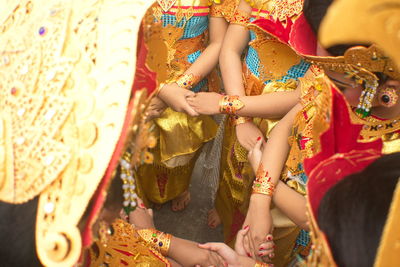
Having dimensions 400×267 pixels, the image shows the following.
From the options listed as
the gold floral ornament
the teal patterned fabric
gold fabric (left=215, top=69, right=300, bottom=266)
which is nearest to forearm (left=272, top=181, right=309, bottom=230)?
gold fabric (left=215, top=69, right=300, bottom=266)

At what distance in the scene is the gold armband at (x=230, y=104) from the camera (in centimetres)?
134

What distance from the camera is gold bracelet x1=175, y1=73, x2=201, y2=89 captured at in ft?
4.91

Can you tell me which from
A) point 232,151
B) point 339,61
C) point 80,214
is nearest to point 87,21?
point 80,214

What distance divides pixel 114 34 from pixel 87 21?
54 mm

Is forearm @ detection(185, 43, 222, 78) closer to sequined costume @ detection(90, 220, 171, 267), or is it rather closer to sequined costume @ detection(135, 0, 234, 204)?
sequined costume @ detection(135, 0, 234, 204)

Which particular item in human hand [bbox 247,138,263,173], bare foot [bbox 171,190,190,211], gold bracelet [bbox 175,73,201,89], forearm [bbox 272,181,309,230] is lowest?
bare foot [bbox 171,190,190,211]

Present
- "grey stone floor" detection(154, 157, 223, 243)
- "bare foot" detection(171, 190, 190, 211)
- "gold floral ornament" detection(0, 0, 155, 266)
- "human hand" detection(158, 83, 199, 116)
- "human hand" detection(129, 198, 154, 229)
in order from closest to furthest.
A: "gold floral ornament" detection(0, 0, 155, 266), "human hand" detection(129, 198, 154, 229), "human hand" detection(158, 83, 199, 116), "grey stone floor" detection(154, 157, 223, 243), "bare foot" detection(171, 190, 190, 211)

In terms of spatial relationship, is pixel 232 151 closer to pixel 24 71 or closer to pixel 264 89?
pixel 264 89

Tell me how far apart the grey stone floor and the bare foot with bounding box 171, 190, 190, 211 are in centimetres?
3

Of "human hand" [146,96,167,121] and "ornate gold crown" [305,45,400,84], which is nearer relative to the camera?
"ornate gold crown" [305,45,400,84]

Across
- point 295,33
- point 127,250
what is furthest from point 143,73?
point 295,33

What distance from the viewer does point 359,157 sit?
637 millimetres

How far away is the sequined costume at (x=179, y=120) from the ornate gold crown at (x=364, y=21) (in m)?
0.93

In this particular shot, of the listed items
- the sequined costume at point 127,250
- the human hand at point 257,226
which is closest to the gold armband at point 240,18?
the human hand at point 257,226
